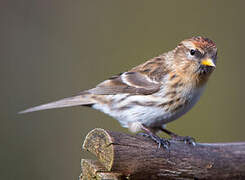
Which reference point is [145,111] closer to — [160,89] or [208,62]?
[160,89]

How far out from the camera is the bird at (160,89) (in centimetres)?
329

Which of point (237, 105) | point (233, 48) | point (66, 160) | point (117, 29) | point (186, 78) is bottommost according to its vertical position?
point (66, 160)

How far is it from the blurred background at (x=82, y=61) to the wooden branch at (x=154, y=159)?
88.5 inches

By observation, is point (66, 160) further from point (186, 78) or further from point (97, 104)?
point (186, 78)

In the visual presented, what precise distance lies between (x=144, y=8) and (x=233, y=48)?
134 centimetres

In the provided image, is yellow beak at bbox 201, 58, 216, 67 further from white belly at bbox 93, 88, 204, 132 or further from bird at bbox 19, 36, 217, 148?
white belly at bbox 93, 88, 204, 132

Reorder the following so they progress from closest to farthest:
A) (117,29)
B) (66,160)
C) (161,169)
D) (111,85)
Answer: (161,169) → (111,85) → (66,160) → (117,29)

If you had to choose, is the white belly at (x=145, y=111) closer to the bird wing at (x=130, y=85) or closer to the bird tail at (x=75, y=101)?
the bird wing at (x=130, y=85)

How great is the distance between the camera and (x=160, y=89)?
3385 millimetres

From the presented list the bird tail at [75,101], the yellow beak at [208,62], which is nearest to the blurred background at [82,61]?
the bird tail at [75,101]

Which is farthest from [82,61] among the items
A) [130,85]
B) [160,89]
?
[160,89]

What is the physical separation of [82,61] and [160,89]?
2.32m

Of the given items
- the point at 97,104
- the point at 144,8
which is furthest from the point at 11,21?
the point at 97,104

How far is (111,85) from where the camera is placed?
364 cm
